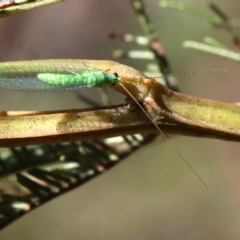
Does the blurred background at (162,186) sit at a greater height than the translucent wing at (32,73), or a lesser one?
lesser

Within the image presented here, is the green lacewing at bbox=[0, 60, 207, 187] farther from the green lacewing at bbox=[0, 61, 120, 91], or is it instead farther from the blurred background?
the blurred background

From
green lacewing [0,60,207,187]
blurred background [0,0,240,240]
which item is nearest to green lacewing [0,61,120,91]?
green lacewing [0,60,207,187]

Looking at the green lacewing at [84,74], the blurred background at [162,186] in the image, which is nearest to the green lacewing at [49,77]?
the green lacewing at [84,74]

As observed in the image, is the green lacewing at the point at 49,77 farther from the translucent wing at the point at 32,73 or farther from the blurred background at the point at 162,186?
the blurred background at the point at 162,186

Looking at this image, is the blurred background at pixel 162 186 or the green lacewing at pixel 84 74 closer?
the green lacewing at pixel 84 74

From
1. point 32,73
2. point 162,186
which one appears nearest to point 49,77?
point 32,73

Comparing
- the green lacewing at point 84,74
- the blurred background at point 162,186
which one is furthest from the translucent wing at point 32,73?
the blurred background at point 162,186

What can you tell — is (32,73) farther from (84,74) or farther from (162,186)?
(162,186)

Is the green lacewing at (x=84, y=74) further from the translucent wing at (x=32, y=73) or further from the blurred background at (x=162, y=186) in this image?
the blurred background at (x=162, y=186)
